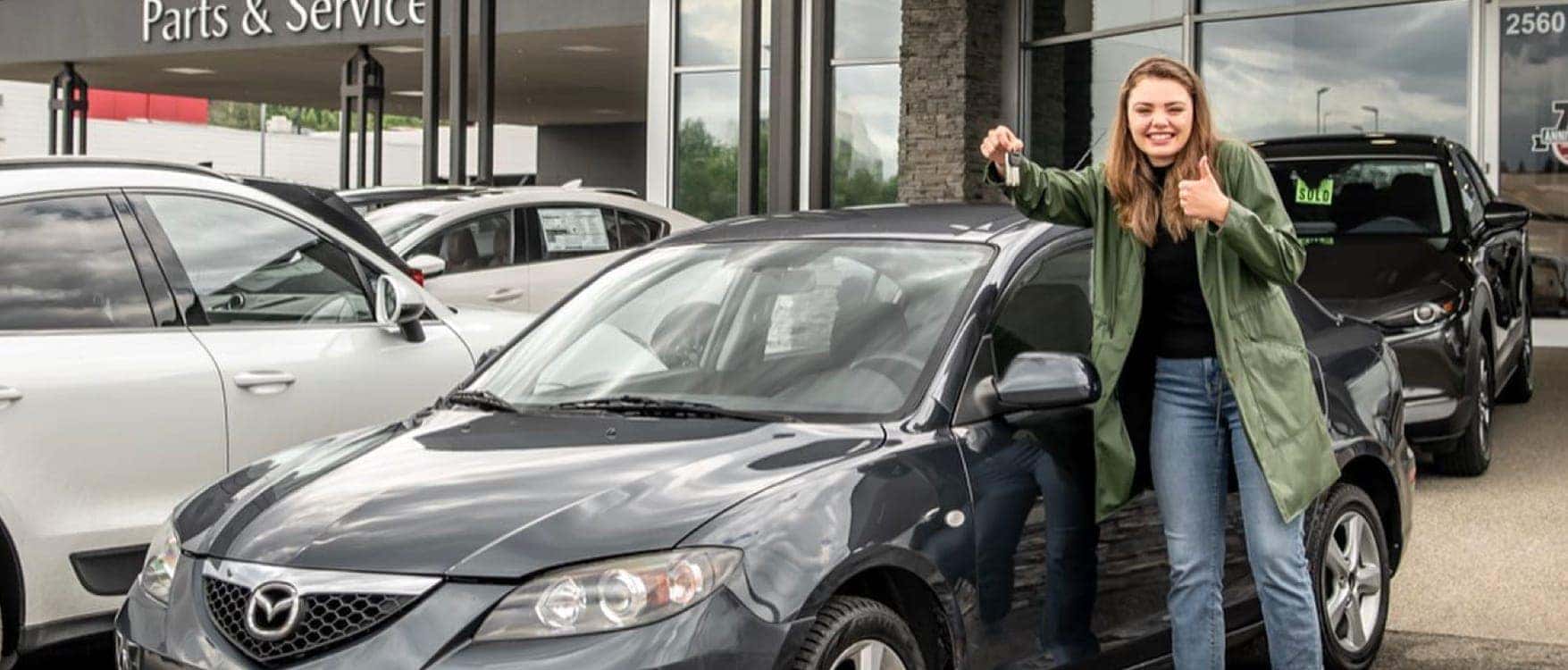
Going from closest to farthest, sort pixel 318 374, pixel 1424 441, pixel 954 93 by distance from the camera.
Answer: pixel 318 374 < pixel 1424 441 < pixel 954 93

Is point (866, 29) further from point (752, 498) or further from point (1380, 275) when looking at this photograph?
point (752, 498)

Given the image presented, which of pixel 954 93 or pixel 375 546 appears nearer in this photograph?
pixel 375 546

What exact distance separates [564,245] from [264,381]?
624 cm

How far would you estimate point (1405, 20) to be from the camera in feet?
56.8

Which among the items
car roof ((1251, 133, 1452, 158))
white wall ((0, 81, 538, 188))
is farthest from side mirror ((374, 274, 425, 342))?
white wall ((0, 81, 538, 188))

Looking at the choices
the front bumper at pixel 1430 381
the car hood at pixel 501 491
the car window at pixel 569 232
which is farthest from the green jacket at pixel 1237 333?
the car window at pixel 569 232

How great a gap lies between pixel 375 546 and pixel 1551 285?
1542 cm

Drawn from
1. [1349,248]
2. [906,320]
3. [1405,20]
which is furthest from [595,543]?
[1405,20]

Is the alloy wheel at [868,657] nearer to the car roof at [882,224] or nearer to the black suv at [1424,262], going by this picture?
the car roof at [882,224]

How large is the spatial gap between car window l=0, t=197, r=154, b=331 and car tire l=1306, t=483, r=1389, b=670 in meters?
3.44

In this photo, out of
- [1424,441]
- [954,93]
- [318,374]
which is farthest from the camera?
[954,93]

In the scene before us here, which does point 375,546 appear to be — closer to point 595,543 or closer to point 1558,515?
point 595,543

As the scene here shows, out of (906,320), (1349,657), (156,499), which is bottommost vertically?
(1349,657)

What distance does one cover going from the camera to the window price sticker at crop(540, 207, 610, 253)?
11914mm
